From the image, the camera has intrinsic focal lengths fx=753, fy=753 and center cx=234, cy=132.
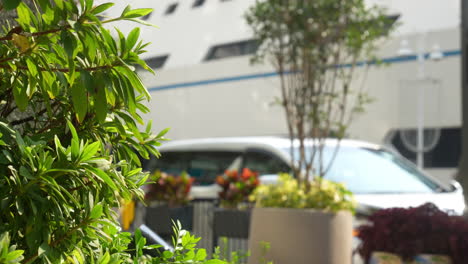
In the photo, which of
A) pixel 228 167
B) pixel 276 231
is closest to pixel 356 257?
pixel 276 231

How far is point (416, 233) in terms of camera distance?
3367 mm

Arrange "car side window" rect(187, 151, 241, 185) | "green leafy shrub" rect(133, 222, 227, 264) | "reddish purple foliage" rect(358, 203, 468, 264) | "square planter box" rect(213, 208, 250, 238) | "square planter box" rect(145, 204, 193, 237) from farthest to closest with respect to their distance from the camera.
Answer: "car side window" rect(187, 151, 241, 185), "square planter box" rect(145, 204, 193, 237), "square planter box" rect(213, 208, 250, 238), "reddish purple foliage" rect(358, 203, 468, 264), "green leafy shrub" rect(133, 222, 227, 264)

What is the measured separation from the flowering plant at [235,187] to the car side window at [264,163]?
109 centimetres

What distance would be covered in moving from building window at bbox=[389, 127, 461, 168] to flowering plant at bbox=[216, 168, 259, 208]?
16009mm

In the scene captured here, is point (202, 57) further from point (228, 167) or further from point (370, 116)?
point (228, 167)

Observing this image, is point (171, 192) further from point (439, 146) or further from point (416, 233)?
point (439, 146)

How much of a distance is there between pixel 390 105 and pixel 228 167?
14540 mm

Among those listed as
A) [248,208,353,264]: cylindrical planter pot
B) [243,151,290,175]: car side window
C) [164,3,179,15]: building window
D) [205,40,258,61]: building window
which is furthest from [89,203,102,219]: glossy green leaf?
[205,40,258,61]: building window

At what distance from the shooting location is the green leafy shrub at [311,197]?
4961mm

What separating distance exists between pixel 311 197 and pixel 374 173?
3779mm

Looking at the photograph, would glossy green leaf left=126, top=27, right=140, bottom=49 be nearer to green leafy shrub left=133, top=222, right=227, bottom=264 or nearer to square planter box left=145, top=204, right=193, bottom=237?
green leafy shrub left=133, top=222, right=227, bottom=264

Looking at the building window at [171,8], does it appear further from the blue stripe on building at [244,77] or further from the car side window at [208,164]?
the car side window at [208,164]

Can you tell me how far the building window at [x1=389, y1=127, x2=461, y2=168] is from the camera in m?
22.9

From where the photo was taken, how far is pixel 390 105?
2356cm
